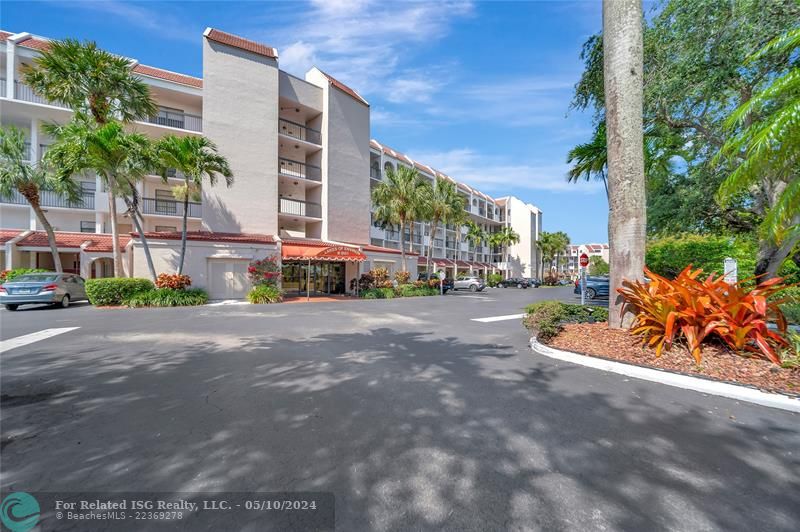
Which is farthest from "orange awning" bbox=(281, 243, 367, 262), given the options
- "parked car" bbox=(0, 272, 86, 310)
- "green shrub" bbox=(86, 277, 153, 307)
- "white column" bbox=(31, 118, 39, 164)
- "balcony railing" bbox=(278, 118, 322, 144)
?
"white column" bbox=(31, 118, 39, 164)

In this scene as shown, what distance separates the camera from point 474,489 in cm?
247

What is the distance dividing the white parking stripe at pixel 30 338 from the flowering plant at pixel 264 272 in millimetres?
9906

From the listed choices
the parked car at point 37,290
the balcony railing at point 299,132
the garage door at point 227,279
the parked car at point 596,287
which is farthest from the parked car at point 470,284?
the parked car at point 37,290

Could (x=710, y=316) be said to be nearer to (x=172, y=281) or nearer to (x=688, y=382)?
(x=688, y=382)

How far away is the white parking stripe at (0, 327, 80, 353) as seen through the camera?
694 cm

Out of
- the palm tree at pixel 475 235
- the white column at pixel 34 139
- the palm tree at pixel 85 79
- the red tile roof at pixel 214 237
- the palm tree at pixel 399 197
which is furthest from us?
the palm tree at pixel 475 235

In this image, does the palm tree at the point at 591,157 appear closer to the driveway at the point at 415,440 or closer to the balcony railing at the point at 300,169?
the driveway at the point at 415,440

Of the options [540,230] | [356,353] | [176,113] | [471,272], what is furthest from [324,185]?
[540,230]

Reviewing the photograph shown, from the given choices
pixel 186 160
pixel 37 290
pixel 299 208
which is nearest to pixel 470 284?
pixel 299 208

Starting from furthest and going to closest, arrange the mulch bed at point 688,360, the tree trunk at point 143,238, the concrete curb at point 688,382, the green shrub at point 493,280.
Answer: the green shrub at point 493,280
the tree trunk at point 143,238
the mulch bed at point 688,360
the concrete curb at point 688,382

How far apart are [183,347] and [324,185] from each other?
19417 mm

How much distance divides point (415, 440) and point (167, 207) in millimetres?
25818

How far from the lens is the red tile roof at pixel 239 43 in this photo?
2100cm

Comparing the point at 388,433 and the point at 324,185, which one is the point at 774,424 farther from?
the point at 324,185
